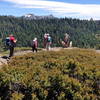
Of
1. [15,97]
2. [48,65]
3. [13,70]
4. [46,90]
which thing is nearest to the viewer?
[15,97]

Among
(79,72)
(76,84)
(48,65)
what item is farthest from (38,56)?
(76,84)

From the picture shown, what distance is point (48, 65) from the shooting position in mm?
15242

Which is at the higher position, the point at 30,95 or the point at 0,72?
the point at 0,72

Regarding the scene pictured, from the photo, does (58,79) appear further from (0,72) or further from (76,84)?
(0,72)

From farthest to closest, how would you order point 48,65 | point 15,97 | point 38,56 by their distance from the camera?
point 38,56, point 48,65, point 15,97

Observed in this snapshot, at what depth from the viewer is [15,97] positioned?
37.6ft

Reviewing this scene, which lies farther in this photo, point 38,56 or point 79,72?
point 38,56

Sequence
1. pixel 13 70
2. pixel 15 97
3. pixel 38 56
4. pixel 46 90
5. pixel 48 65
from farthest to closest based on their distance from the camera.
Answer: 1. pixel 38 56
2. pixel 48 65
3. pixel 13 70
4. pixel 46 90
5. pixel 15 97

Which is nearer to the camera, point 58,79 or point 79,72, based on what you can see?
point 58,79

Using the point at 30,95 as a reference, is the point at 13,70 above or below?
above

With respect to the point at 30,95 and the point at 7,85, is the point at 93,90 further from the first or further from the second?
the point at 7,85

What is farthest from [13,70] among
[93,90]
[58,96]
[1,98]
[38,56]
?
[38,56]

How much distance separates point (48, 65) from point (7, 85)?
11.1 ft

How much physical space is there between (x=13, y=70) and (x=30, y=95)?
177 cm
